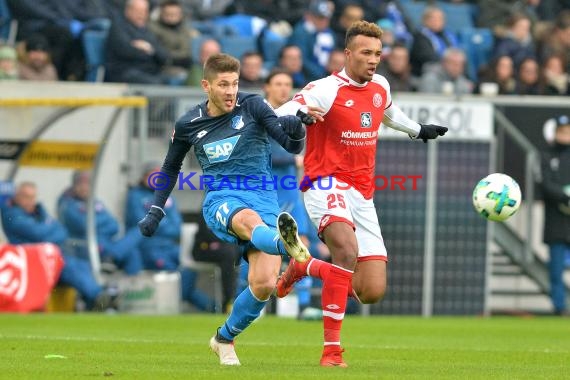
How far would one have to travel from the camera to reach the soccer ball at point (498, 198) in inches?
456

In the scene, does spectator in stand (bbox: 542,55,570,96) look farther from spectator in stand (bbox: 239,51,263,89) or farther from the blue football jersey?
the blue football jersey

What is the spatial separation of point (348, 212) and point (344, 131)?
0.64m

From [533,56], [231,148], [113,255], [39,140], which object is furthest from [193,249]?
[231,148]

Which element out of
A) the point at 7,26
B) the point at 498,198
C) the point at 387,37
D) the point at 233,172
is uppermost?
the point at 387,37

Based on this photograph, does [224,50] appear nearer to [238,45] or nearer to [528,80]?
[238,45]

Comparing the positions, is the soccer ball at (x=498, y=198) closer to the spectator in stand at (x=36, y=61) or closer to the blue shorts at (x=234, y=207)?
the blue shorts at (x=234, y=207)

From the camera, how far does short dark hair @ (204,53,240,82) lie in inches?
403

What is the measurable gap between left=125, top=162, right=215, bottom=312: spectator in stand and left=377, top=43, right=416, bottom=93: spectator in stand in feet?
12.0

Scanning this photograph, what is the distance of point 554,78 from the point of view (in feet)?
69.6

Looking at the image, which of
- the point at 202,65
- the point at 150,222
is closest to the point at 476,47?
the point at 202,65

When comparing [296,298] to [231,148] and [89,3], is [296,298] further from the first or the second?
[231,148]

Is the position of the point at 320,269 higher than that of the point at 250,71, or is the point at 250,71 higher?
the point at 250,71

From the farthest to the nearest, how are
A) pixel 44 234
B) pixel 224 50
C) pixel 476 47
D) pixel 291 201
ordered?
1. pixel 476 47
2. pixel 224 50
3. pixel 44 234
4. pixel 291 201

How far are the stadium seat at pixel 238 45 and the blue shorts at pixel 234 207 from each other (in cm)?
1068
